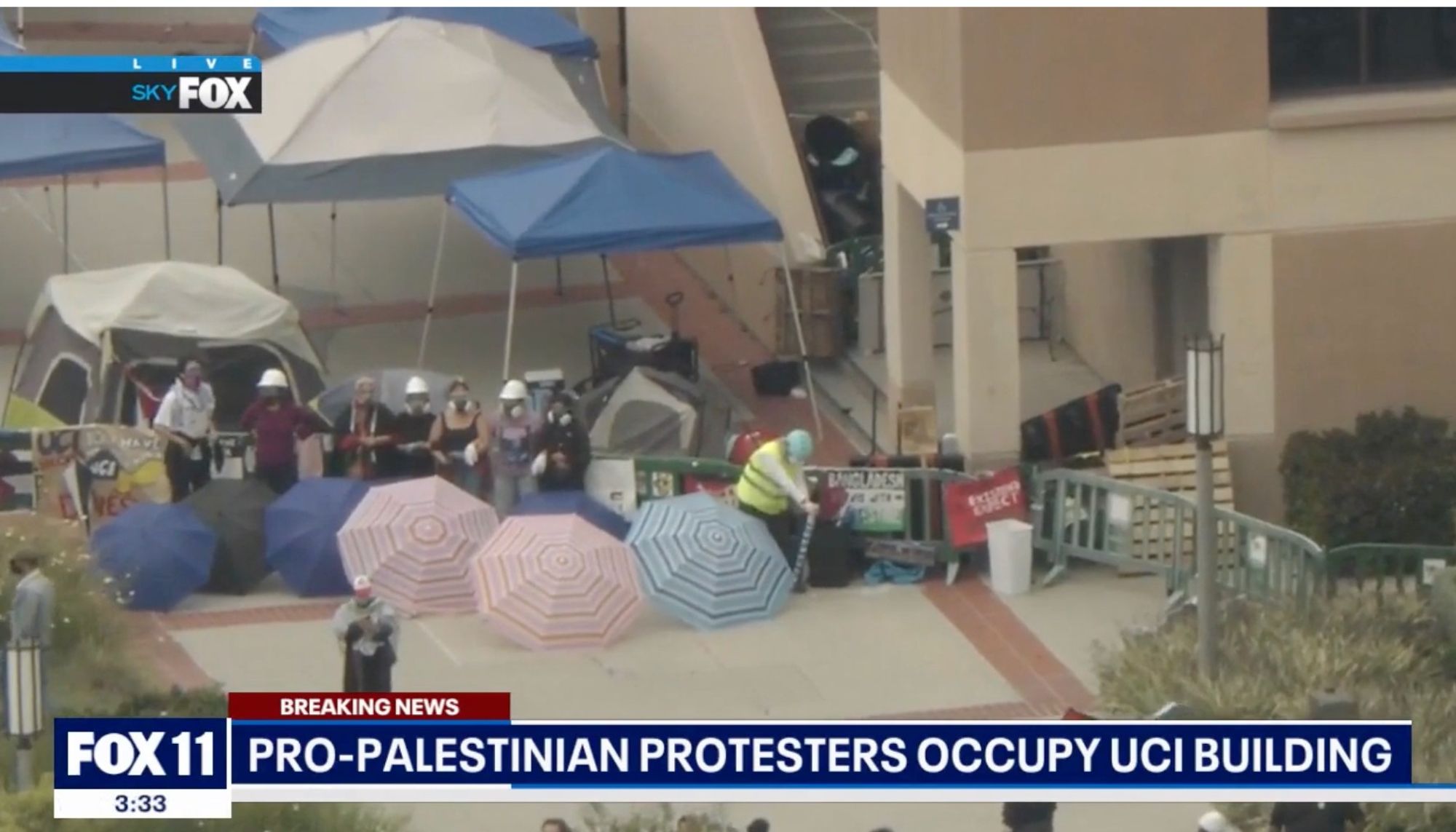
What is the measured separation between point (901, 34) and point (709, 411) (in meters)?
3.25

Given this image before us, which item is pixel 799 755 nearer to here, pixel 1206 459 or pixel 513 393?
pixel 1206 459

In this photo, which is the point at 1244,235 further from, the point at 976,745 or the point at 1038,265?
the point at 976,745

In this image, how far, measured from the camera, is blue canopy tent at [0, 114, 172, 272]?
23000 millimetres

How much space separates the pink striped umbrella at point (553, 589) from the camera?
16750 millimetres

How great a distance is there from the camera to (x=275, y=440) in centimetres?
1883

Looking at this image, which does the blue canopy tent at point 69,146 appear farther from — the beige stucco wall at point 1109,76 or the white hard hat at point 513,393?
the beige stucco wall at point 1109,76

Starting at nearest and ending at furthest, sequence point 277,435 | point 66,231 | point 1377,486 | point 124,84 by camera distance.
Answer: point 124,84 → point 1377,486 → point 277,435 → point 66,231

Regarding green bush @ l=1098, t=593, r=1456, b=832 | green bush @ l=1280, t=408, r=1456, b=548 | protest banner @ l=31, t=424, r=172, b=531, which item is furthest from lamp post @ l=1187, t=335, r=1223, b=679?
protest banner @ l=31, t=424, r=172, b=531

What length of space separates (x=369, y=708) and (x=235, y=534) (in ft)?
24.4

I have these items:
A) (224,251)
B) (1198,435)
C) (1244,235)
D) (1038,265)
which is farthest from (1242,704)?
(224,251)

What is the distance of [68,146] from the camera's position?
23.2 metres

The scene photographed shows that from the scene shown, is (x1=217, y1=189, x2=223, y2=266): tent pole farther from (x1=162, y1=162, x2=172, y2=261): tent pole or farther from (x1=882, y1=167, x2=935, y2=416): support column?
(x1=882, y1=167, x2=935, y2=416): support column

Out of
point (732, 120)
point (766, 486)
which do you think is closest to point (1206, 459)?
point (766, 486)

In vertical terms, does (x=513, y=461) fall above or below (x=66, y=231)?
below
